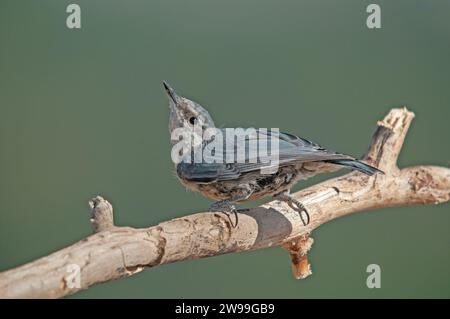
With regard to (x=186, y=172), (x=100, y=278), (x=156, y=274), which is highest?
(x=186, y=172)

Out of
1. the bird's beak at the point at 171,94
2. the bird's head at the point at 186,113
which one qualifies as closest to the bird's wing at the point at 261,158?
the bird's head at the point at 186,113

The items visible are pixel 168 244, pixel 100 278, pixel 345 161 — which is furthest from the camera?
pixel 345 161

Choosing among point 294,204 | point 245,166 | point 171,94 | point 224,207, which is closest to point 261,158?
point 245,166

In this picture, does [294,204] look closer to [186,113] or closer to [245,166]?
[245,166]

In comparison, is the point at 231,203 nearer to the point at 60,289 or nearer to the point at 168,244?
the point at 168,244

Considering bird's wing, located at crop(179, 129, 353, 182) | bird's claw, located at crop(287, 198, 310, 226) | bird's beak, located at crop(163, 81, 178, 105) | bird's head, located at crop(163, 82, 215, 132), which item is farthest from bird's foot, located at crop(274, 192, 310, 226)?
bird's beak, located at crop(163, 81, 178, 105)

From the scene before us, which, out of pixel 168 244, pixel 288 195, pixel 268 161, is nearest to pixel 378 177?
pixel 288 195
